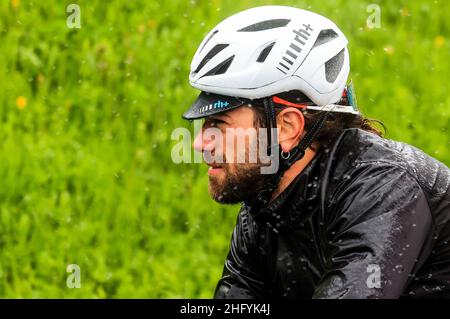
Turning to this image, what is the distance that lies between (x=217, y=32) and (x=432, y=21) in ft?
16.4

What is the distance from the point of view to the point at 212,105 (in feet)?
11.9

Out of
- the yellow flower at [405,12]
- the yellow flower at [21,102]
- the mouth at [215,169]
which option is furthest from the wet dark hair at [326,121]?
the yellow flower at [405,12]

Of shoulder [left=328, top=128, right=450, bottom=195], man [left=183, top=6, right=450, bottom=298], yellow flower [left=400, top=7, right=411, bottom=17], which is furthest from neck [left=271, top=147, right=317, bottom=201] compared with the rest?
yellow flower [left=400, top=7, right=411, bottom=17]

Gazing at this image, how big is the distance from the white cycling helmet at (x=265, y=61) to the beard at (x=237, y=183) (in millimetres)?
244

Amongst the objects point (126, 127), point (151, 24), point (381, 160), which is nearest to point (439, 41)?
point (151, 24)

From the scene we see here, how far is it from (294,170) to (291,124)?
0.18 metres

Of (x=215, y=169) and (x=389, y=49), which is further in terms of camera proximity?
(x=389, y=49)

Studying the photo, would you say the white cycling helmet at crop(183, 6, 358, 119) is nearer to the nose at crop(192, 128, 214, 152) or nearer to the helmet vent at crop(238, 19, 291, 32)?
the helmet vent at crop(238, 19, 291, 32)

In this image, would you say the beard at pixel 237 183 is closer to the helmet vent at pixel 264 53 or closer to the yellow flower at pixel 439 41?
the helmet vent at pixel 264 53

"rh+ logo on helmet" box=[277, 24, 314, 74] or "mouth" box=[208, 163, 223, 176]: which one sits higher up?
"rh+ logo on helmet" box=[277, 24, 314, 74]

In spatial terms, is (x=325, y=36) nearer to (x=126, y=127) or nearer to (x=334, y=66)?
(x=334, y=66)

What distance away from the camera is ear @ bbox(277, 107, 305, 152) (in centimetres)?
367

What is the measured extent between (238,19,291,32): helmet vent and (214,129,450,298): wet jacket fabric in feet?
1.64

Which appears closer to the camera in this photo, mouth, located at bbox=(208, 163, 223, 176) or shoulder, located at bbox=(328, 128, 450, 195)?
shoulder, located at bbox=(328, 128, 450, 195)
